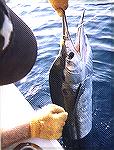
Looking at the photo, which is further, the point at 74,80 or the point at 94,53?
the point at 94,53

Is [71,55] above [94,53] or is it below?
above

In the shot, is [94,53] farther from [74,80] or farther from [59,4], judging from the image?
[59,4]

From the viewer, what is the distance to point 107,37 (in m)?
4.30

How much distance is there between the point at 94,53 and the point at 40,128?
2.23 meters

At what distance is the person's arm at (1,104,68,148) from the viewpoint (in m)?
1.91

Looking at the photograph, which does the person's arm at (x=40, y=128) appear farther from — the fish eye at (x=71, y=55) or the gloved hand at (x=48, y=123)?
the fish eye at (x=71, y=55)

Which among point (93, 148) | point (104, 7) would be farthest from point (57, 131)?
point (104, 7)

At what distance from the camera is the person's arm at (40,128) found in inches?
75.3

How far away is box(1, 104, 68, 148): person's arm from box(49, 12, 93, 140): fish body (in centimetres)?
35

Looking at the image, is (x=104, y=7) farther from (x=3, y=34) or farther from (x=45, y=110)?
(x=3, y=34)

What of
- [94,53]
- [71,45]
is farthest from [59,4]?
[94,53]

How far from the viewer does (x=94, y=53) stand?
4.03 m

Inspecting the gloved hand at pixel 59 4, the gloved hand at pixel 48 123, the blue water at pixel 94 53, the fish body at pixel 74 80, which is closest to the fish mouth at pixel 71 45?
the fish body at pixel 74 80

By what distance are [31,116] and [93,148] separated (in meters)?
0.97
